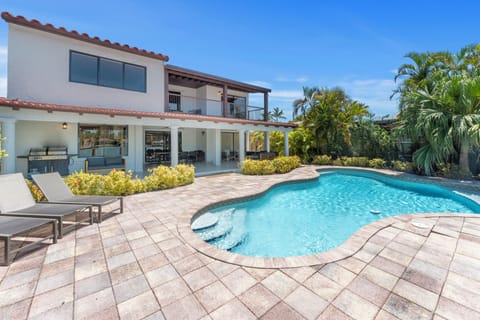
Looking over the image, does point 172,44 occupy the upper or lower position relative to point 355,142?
upper

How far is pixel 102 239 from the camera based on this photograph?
13.3 ft

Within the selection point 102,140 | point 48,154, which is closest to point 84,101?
point 102,140

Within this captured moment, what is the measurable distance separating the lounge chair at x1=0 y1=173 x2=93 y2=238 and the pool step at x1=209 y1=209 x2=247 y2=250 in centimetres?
303

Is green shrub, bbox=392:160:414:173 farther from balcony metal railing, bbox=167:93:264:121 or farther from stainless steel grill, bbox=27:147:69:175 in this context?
stainless steel grill, bbox=27:147:69:175

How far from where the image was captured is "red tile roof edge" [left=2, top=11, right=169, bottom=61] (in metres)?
8.54

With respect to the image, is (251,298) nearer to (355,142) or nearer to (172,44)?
(172,44)

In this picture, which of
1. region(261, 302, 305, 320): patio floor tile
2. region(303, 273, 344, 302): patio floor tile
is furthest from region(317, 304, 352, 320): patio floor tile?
region(261, 302, 305, 320): patio floor tile

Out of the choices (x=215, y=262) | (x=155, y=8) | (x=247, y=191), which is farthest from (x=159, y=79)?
(x=215, y=262)

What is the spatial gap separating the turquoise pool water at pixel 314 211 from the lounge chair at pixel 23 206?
2.77m

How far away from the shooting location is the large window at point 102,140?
1078 cm

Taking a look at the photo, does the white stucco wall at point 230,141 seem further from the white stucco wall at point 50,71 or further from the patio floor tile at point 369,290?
the patio floor tile at point 369,290

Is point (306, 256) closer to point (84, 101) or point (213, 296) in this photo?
point (213, 296)

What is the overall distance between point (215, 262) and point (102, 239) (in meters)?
2.43

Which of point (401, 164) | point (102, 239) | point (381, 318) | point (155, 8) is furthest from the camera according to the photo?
point (401, 164)
